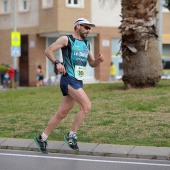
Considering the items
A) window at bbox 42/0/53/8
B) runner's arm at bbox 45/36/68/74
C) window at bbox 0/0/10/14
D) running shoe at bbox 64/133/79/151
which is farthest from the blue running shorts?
→ window at bbox 0/0/10/14

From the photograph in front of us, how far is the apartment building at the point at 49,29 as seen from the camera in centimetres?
4150

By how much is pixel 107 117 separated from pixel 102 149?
2.98 metres

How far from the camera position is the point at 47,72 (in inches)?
1697

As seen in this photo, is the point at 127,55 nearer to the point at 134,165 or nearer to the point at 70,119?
the point at 70,119

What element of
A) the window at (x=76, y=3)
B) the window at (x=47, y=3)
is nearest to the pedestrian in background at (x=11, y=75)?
the window at (x=47, y=3)

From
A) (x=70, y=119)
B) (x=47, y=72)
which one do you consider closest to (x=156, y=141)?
(x=70, y=119)

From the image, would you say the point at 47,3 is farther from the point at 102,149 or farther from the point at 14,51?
the point at 102,149

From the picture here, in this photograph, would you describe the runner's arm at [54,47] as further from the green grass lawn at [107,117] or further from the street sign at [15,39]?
the street sign at [15,39]

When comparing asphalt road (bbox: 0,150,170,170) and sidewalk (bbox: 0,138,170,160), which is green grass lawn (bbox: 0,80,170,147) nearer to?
sidewalk (bbox: 0,138,170,160)

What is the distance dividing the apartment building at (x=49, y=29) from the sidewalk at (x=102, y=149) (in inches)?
1172

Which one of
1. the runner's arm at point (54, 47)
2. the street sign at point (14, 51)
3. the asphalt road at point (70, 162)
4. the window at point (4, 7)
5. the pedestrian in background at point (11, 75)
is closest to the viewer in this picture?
the asphalt road at point (70, 162)

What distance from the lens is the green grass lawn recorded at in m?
11.8

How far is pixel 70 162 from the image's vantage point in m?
10.0

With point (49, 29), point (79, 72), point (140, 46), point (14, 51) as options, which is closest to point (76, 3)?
point (49, 29)
